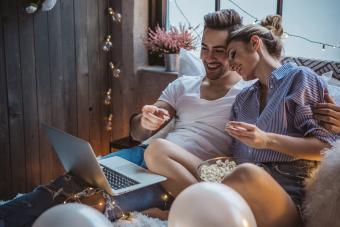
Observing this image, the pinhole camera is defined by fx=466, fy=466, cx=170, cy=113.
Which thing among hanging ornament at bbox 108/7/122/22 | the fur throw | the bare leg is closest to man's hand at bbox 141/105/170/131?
the bare leg

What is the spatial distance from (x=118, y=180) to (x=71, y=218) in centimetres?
70

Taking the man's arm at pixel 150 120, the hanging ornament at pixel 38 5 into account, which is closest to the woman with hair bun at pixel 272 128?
the man's arm at pixel 150 120

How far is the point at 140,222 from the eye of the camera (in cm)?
174

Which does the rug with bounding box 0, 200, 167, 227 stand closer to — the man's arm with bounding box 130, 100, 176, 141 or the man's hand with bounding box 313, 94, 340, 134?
the man's arm with bounding box 130, 100, 176, 141

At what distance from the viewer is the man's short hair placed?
7.04ft

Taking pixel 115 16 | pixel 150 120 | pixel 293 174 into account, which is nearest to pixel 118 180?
pixel 150 120

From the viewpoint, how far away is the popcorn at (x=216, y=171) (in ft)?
5.38

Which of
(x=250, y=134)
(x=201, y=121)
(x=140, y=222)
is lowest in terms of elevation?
(x=140, y=222)

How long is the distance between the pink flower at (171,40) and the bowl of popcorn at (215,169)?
4.01 ft

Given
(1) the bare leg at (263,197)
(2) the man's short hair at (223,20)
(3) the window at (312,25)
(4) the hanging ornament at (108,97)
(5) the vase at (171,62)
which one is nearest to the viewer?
(1) the bare leg at (263,197)

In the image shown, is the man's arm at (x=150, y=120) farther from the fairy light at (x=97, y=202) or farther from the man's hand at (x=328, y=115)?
the man's hand at (x=328, y=115)

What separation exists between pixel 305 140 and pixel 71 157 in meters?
0.83

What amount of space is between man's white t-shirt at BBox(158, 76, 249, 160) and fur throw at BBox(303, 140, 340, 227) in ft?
2.27

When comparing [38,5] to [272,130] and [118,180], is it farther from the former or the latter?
[272,130]
